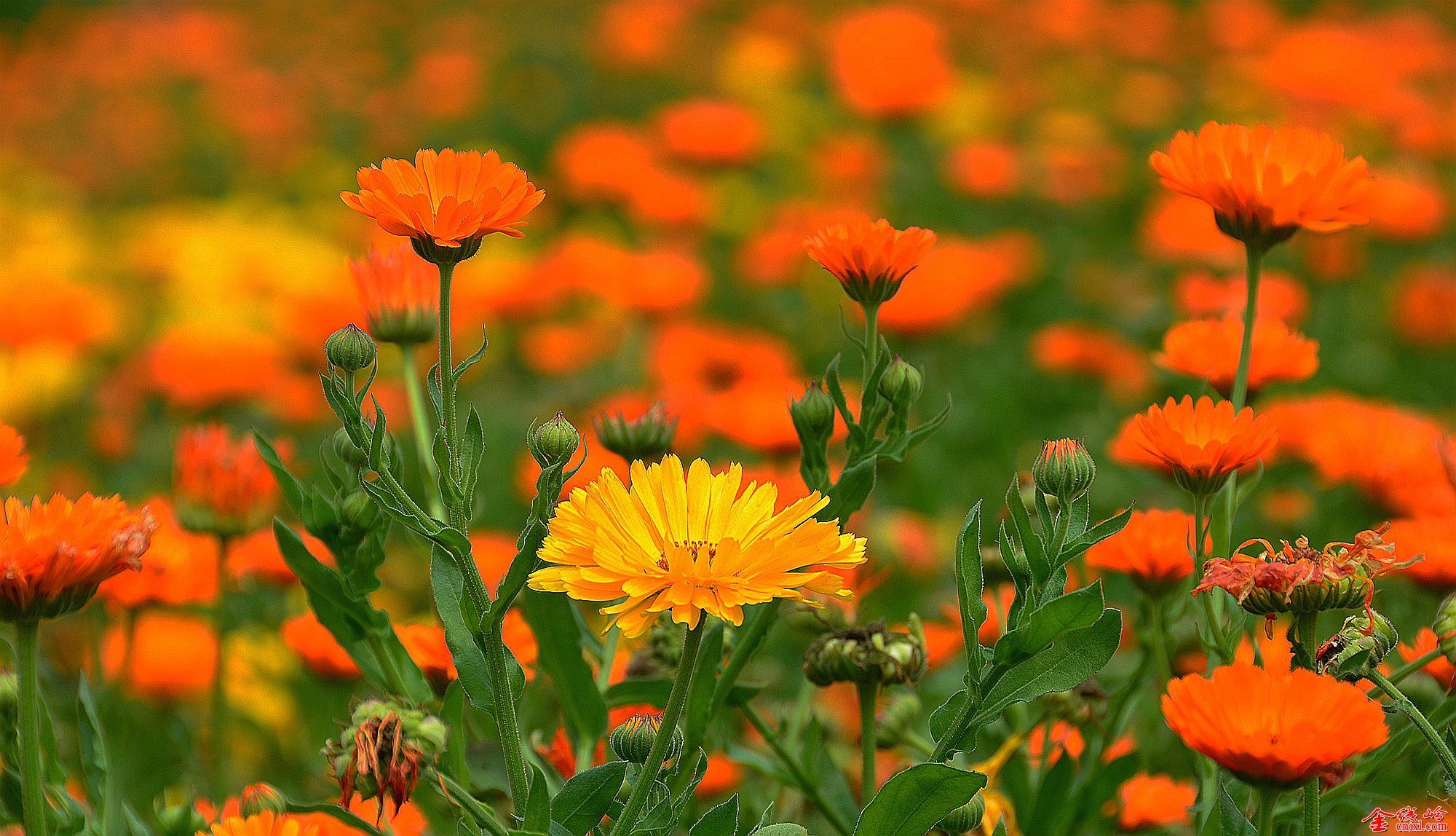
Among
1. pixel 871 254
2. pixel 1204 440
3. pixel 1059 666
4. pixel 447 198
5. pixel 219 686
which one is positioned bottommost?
pixel 219 686

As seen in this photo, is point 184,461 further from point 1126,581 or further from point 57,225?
point 57,225

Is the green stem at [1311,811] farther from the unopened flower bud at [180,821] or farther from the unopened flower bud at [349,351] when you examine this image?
the unopened flower bud at [180,821]

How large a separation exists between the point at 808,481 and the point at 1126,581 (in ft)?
3.22

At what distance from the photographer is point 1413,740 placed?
1.18 m

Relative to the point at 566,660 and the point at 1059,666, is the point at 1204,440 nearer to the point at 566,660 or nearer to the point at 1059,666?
the point at 1059,666

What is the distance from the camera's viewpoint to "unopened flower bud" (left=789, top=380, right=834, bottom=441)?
1.22m

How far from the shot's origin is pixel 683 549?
3.20ft

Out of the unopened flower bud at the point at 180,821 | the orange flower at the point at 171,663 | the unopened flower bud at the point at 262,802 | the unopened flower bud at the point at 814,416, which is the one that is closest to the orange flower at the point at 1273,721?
the unopened flower bud at the point at 814,416

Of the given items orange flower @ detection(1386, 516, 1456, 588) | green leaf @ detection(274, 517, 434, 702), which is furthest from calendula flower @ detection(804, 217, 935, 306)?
orange flower @ detection(1386, 516, 1456, 588)

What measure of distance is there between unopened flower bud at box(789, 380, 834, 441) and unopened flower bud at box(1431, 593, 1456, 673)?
0.55m

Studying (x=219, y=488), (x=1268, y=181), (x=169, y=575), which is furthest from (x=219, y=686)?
(x=1268, y=181)

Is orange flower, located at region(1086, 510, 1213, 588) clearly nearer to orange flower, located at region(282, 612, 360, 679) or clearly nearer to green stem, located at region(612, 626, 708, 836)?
green stem, located at region(612, 626, 708, 836)

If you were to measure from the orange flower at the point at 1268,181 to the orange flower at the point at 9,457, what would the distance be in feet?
3.44

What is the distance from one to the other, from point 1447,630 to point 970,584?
0.42 m
